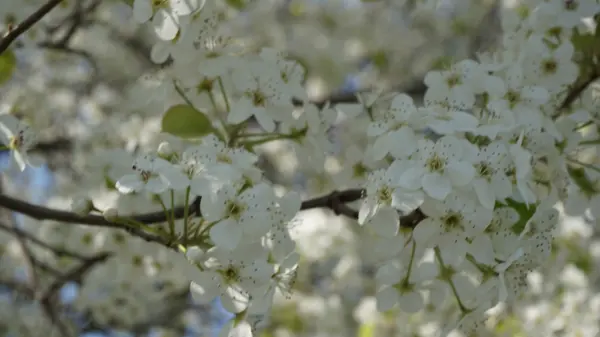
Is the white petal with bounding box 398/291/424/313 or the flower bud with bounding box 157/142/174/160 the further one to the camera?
the white petal with bounding box 398/291/424/313

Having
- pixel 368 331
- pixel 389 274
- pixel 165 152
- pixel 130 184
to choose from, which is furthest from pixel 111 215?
pixel 368 331

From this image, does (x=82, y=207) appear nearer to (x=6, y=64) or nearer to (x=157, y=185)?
(x=157, y=185)

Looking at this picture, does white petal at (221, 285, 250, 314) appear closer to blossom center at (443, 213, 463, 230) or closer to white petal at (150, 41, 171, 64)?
blossom center at (443, 213, 463, 230)

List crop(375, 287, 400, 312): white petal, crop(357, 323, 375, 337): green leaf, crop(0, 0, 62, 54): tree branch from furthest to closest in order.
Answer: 1. crop(357, 323, 375, 337): green leaf
2. crop(375, 287, 400, 312): white petal
3. crop(0, 0, 62, 54): tree branch

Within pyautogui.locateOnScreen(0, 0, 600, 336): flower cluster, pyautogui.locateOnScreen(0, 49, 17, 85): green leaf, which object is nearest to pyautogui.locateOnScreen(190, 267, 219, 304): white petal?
pyautogui.locateOnScreen(0, 0, 600, 336): flower cluster

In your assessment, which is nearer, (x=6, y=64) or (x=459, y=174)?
(x=459, y=174)

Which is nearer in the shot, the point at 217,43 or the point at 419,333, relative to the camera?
the point at 217,43

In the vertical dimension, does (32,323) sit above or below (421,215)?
below

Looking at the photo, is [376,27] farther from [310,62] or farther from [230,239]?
[230,239]

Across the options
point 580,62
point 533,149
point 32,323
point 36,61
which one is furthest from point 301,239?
point 533,149
